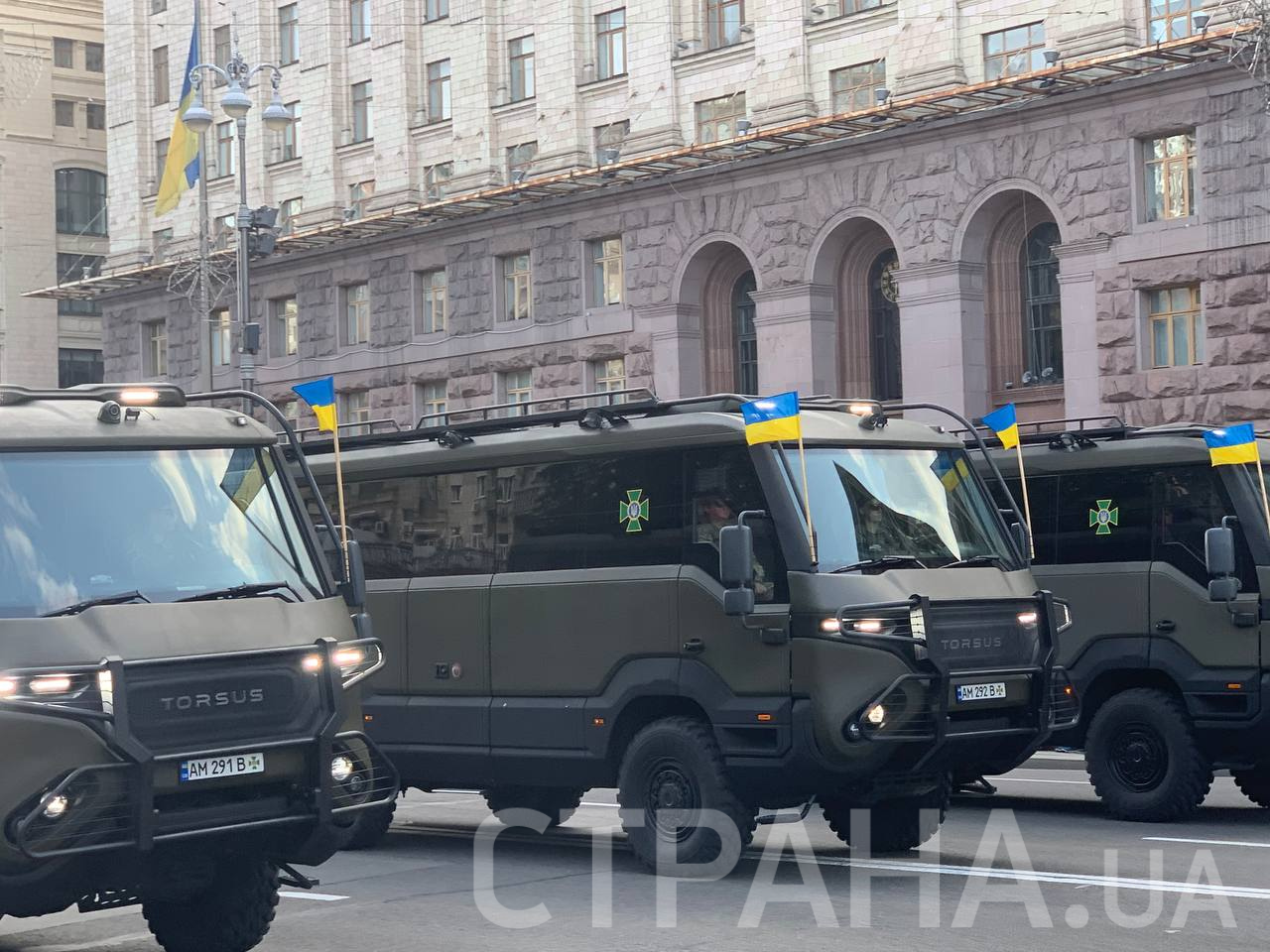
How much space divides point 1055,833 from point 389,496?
5470 millimetres

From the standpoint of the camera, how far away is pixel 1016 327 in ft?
119

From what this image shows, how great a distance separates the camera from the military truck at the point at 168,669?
7590mm

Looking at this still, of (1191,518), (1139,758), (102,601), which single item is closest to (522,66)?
(1191,518)

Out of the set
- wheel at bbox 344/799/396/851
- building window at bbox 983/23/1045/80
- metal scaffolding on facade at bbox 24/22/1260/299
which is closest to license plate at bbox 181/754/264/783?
wheel at bbox 344/799/396/851

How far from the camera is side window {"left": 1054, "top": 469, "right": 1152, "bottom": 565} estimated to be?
49.0 feet

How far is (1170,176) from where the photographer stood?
32656mm

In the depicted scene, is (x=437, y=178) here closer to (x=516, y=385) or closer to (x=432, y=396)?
(x=432, y=396)

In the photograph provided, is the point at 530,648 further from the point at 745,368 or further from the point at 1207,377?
the point at 745,368

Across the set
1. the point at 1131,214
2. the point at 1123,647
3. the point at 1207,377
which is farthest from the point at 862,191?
the point at 1123,647

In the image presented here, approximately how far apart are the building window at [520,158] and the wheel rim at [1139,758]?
30.1 metres

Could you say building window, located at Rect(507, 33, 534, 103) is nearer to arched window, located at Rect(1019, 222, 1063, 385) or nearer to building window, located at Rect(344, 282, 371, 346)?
building window, located at Rect(344, 282, 371, 346)

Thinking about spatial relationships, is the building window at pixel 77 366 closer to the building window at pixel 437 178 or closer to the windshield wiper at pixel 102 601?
the building window at pixel 437 178

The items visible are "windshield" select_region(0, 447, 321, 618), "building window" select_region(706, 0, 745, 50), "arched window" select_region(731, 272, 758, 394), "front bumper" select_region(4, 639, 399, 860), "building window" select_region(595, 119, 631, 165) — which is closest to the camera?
"front bumper" select_region(4, 639, 399, 860)

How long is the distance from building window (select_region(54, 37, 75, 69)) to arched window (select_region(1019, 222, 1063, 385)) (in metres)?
46.2
